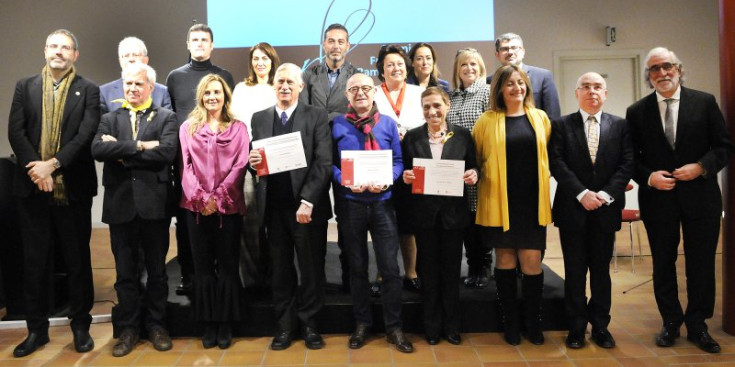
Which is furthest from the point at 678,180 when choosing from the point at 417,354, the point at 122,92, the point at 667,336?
the point at 122,92

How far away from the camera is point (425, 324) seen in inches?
141

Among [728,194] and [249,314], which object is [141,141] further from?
[728,194]

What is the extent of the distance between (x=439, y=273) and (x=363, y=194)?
2.17ft

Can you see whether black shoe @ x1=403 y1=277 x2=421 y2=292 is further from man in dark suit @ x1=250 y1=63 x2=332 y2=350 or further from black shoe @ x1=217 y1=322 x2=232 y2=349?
black shoe @ x1=217 y1=322 x2=232 y2=349

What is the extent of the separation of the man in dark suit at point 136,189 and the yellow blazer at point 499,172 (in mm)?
1844

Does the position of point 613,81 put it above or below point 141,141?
above

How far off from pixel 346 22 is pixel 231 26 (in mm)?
1200

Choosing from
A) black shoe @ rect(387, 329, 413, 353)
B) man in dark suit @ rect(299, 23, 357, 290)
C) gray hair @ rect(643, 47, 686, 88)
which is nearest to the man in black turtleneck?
man in dark suit @ rect(299, 23, 357, 290)

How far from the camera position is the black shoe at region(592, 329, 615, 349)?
347 cm

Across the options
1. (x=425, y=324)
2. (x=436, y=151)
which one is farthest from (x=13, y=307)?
(x=436, y=151)

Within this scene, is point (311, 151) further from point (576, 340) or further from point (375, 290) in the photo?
point (576, 340)

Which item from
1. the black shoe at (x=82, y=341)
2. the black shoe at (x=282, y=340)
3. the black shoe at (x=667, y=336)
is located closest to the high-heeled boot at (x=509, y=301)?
the black shoe at (x=667, y=336)

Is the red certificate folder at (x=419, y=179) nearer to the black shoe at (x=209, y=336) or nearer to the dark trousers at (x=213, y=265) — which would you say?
the dark trousers at (x=213, y=265)

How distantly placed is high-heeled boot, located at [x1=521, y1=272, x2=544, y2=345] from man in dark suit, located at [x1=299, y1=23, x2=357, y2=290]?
1.19 meters
